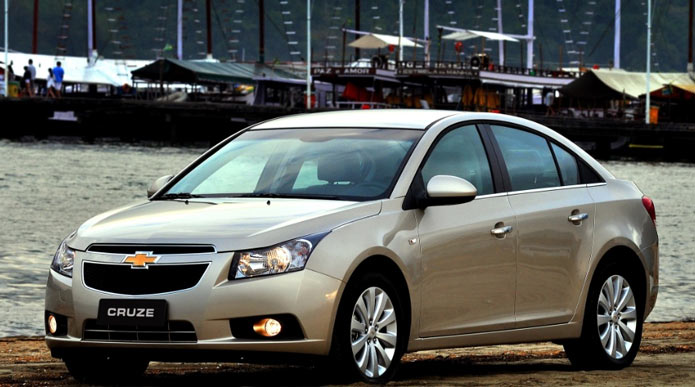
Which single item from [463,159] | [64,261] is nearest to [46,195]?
[463,159]

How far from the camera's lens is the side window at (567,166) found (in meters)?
9.32

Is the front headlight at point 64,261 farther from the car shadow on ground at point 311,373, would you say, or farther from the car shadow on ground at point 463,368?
the car shadow on ground at point 463,368

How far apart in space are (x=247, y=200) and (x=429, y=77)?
247ft

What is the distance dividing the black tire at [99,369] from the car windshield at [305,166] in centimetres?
95

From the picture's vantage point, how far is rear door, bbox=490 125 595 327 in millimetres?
8719

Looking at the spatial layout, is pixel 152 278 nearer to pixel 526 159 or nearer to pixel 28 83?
Answer: pixel 526 159

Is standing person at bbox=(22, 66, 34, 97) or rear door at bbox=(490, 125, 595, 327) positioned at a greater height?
rear door at bbox=(490, 125, 595, 327)

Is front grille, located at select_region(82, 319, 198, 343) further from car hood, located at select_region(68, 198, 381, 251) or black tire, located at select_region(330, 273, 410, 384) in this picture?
black tire, located at select_region(330, 273, 410, 384)

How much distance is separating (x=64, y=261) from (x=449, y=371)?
2.46 metres

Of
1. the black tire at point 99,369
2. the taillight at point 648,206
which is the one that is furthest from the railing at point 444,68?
the black tire at point 99,369

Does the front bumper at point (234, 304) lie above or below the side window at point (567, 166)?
below

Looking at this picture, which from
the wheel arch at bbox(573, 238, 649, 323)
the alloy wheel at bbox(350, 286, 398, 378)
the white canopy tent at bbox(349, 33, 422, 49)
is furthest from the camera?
the white canopy tent at bbox(349, 33, 422, 49)

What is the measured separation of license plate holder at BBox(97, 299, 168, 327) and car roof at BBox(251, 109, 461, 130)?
1.80 m

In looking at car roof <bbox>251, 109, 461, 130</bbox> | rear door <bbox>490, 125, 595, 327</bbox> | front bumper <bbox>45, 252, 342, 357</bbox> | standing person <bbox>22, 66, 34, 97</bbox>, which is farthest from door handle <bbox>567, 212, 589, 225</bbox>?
standing person <bbox>22, 66, 34, 97</bbox>
